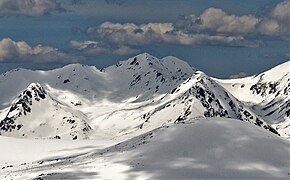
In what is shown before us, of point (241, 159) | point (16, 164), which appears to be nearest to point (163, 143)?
point (241, 159)

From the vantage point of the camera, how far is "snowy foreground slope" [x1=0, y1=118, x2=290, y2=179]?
246ft

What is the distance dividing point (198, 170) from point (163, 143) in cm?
1485

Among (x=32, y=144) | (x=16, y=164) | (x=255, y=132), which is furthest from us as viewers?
(x=32, y=144)

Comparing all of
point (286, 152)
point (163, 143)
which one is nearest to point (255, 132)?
point (286, 152)

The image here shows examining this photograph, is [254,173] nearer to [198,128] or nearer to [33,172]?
[198,128]

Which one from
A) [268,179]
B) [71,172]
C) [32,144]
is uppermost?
[32,144]

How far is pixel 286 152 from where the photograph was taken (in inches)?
3396

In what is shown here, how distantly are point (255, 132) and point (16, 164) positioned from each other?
155 feet

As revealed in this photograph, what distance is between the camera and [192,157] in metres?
82.4

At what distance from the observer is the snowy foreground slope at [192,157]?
7494cm

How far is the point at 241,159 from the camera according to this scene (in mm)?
80938

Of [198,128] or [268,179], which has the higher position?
[198,128]

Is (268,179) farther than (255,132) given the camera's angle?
No

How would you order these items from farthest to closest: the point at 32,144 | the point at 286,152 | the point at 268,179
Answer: the point at 32,144 < the point at 286,152 < the point at 268,179
